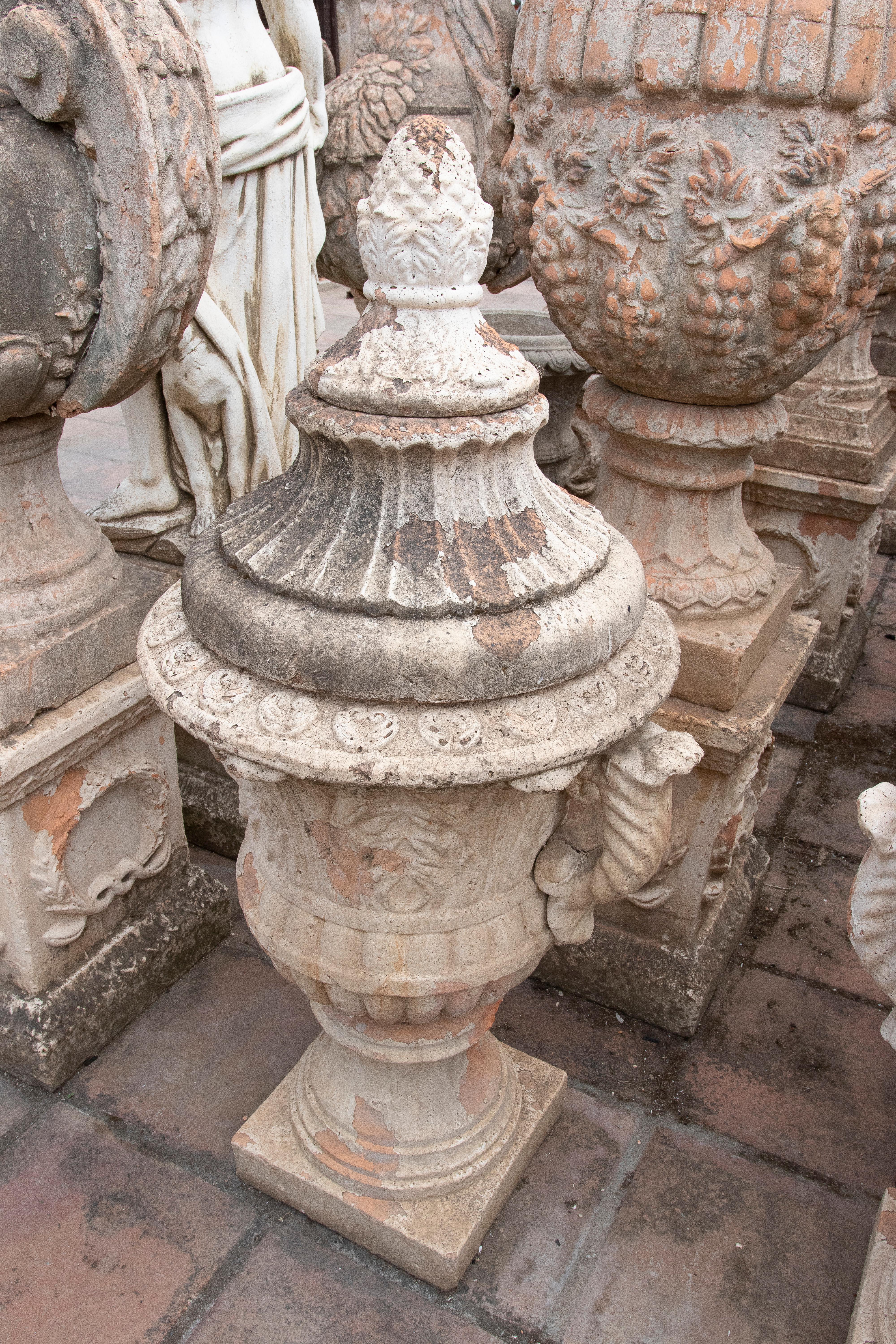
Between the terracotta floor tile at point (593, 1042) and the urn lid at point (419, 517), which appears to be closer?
the urn lid at point (419, 517)

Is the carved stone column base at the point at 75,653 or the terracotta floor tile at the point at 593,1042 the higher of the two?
the carved stone column base at the point at 75,653

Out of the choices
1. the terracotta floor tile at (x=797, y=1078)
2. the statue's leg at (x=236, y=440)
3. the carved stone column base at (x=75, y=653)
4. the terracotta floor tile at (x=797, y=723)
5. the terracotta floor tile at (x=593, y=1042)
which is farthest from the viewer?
the terracotta floor tile at (x=797, y=723)

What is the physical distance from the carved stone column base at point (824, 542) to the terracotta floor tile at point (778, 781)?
12.2 inches

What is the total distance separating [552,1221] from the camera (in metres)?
1.85

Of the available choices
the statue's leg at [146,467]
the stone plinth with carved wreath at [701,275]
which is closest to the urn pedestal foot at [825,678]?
the stone plinth with carved wreath at [701,275]

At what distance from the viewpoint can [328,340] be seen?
295 inches

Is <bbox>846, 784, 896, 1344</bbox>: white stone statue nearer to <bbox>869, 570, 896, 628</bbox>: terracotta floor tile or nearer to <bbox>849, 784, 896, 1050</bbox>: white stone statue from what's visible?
<bbox>849, 784, 896, 1050</bbox>: white stone statue

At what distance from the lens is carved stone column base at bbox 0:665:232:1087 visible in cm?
193

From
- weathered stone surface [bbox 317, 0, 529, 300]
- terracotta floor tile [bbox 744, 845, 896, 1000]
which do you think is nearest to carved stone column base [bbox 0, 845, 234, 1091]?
terracotta floor tile [bbox 744, 845, 896, 1000]

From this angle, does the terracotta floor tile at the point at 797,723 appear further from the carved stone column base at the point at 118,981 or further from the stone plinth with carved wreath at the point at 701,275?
the carved stone column base at the point at 118,981

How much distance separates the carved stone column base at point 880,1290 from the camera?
1.47m

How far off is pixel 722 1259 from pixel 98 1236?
1.12m

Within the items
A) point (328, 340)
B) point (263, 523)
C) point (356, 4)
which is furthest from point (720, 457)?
point (328, 340)

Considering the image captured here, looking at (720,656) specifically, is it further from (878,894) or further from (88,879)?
(88,879)
